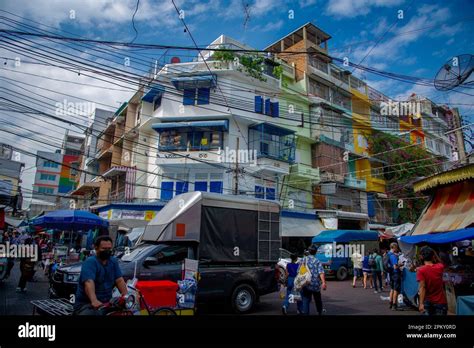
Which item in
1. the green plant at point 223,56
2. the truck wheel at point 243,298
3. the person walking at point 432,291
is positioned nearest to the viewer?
the person walking at point 432,291

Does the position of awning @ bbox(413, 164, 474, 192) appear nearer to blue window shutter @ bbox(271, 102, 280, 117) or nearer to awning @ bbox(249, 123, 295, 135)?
awning @ bbox(249, 123, 295, 135)

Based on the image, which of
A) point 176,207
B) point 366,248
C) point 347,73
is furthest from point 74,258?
point 347,73

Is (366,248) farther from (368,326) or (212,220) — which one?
(368,326)

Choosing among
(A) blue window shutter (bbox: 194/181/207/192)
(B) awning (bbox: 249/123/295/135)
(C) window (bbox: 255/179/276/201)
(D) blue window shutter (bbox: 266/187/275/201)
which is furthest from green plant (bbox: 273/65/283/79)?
(A) blue window shutter (bbox: 194/181/207/192)

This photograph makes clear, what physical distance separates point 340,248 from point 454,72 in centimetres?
1204

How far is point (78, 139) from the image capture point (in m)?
55.2

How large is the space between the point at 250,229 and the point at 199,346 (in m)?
6.10

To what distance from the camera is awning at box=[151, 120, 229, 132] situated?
21.3m

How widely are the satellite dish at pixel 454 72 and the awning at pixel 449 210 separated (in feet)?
8.91

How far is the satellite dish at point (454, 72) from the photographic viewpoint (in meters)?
7.35

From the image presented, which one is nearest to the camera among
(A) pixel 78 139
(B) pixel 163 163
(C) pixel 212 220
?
(C) pixel 212 220

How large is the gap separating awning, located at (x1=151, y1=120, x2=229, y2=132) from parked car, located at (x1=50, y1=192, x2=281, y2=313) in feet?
41.3

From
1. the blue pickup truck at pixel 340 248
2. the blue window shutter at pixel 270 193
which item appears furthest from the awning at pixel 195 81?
the blue pickup truck at pixel 340 248

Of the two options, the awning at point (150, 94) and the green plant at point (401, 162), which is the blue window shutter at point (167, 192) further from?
the green plant at point (401, 162)
